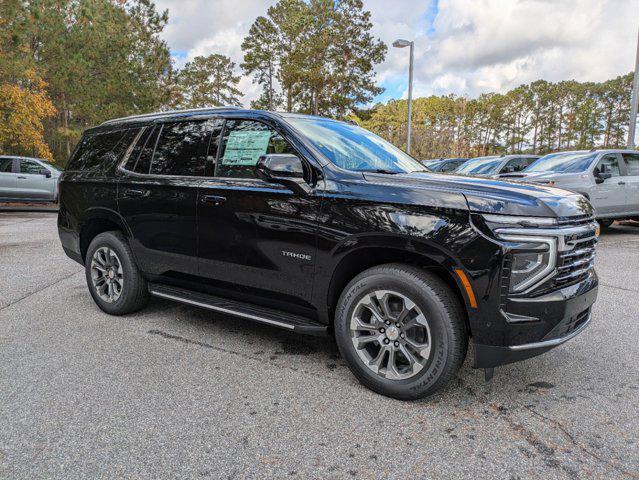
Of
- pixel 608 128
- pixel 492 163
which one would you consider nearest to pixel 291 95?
pixel 492 163

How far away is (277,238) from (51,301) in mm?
3174

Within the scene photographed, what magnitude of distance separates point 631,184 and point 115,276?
33.2ft

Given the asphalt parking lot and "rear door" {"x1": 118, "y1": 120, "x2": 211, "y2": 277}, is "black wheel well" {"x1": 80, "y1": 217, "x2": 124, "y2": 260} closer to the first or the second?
"rear door" {"x1": 118, "y1": 120, "x2": 211, "y2": 277}

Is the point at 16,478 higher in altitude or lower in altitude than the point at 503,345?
lower

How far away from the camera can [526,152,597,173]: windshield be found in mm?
9586

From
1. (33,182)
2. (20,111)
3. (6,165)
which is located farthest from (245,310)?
(20,111)

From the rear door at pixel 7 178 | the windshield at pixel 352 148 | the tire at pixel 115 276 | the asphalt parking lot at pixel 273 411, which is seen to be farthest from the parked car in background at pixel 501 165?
the rear door at pixel 7 178

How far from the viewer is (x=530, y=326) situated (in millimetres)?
2564

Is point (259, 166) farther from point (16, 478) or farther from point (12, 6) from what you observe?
point (12, 6)

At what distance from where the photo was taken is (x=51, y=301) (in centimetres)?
497

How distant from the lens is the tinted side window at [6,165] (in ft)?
48.4

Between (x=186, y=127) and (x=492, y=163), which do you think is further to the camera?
(x=492, y=163)

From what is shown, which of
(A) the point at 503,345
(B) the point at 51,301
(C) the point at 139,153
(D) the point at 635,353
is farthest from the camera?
(B) the point at 51,301

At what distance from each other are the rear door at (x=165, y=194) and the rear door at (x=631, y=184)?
942 cm
